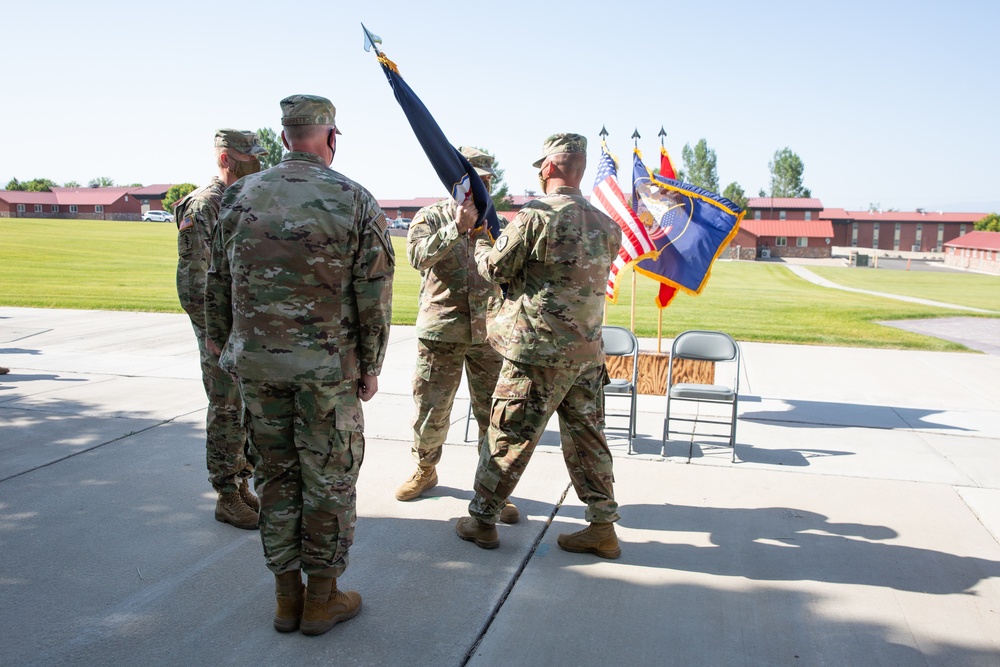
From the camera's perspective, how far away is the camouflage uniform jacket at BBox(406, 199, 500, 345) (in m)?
4.75

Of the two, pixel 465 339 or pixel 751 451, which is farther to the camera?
pixel 751 451

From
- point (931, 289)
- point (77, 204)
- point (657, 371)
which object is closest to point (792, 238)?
point (931, 289)

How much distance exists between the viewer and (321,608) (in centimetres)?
335

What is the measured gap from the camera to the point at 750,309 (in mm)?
19797

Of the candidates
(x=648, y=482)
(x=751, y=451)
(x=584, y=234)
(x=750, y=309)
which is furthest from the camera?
(x=750, y=309)

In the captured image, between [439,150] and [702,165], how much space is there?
96.8 metres

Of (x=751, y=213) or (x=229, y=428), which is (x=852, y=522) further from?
(x=751, y=213)

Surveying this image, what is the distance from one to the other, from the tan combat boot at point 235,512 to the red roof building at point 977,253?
64.4 meters

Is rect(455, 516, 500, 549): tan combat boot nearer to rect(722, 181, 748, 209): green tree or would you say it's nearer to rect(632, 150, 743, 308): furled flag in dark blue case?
rect(632, 150, 743, 308): furled flag in dark blue case

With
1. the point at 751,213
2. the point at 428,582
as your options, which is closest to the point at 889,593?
the point at 428,582

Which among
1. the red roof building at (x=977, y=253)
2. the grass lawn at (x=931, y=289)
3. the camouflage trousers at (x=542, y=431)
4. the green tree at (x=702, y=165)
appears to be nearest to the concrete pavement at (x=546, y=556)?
the camouflage trousers at (x=542, y=431)

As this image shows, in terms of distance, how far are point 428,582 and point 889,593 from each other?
2335 mm

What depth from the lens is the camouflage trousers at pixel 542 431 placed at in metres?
4.09

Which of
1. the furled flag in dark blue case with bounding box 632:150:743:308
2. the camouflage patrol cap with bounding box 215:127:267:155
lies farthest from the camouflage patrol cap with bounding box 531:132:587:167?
the furled flag in dark blue case with bounding box 632:150:743:308
